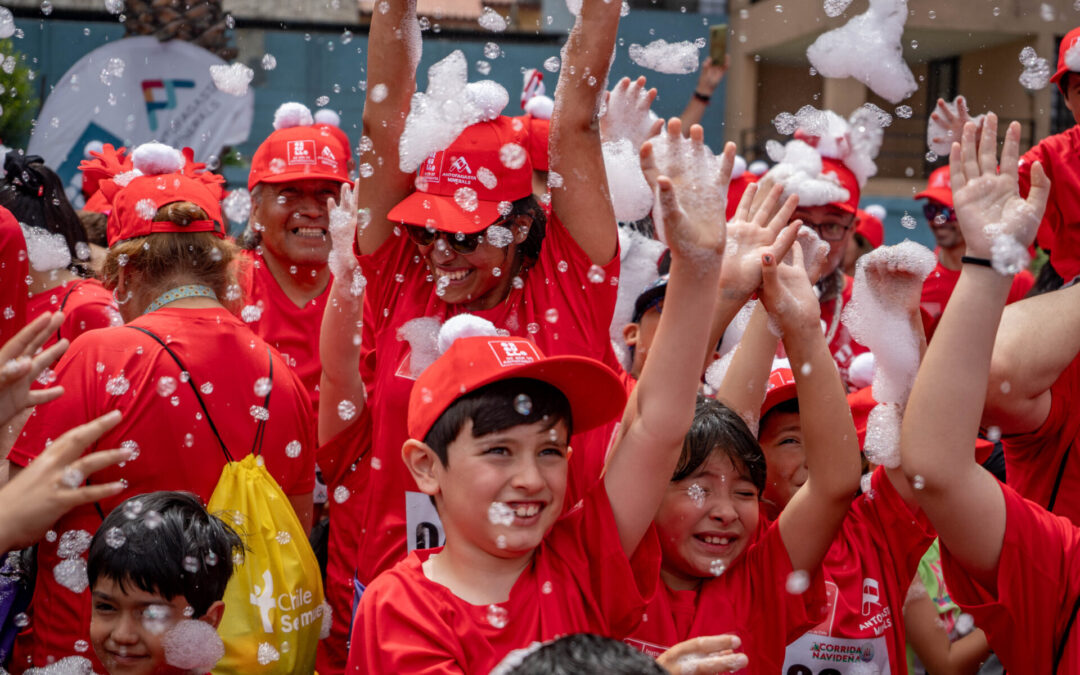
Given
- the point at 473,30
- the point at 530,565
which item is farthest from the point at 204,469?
the point at 473,30

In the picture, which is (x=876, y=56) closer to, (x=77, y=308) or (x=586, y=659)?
(x=77, y=308)

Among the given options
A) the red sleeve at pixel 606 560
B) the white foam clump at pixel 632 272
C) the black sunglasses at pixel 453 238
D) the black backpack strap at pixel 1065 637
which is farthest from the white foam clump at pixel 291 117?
the black backpack strap at pixel 1065 637

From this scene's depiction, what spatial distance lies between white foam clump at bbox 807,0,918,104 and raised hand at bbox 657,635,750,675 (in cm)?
230

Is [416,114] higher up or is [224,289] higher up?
[416,114]

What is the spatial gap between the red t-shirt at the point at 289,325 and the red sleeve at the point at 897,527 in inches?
73.8

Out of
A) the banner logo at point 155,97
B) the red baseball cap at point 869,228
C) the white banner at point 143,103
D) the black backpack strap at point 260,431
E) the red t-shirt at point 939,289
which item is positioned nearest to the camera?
the black backpack strap at point 260,431

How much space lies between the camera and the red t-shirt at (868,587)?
2295 mm

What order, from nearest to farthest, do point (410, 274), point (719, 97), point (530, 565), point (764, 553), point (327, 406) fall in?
point (530, 565) < point (764, 553) < point (410, 274) < point (327, 406) < point (719, 97)

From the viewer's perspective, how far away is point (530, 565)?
1.95m

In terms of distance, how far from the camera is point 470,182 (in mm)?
2410

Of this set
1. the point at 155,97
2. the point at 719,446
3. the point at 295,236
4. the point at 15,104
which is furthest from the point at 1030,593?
the point at 155,97

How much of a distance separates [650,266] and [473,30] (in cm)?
617

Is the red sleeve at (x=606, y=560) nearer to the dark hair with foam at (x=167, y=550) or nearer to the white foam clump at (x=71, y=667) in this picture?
the dark hair with foam at (x=167, y=550)

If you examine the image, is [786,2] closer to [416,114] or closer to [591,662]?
[416,114]
